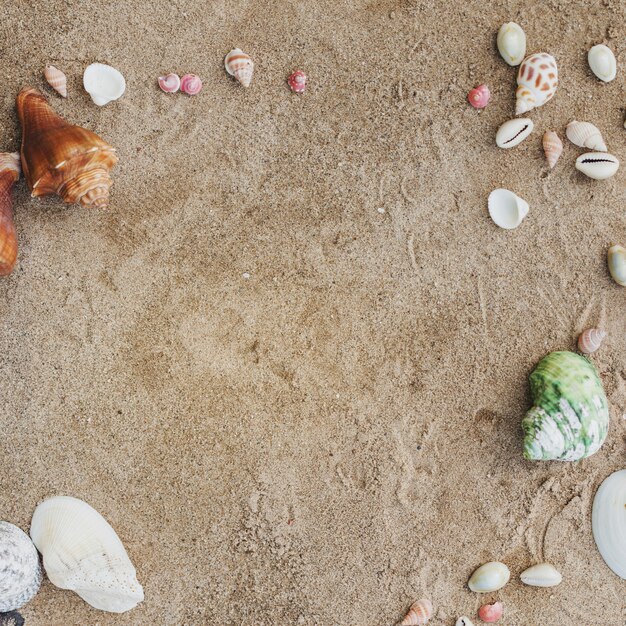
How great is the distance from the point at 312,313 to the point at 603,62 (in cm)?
174

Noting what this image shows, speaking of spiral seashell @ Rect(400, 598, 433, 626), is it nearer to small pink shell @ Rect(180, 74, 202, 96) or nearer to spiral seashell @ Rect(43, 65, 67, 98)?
small pink shell @ Rect(180, 74, 202, 96)

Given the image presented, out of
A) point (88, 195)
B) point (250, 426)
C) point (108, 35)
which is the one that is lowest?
point (250, 426)

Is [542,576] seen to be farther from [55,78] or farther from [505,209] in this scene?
[55,78]

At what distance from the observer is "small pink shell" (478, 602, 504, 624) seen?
2689 millimetres

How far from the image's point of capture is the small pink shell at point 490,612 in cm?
269

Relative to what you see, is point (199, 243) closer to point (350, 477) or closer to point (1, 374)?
point (1, 374)

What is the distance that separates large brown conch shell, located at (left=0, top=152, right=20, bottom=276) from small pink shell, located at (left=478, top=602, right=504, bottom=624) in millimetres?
2537

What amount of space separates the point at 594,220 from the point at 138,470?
7.70ft

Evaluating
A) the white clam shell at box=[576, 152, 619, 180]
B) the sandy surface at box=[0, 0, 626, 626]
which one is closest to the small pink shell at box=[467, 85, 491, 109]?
the sandy surface at box=[0, 0, 626, 626]

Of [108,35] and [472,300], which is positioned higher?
[108,35]

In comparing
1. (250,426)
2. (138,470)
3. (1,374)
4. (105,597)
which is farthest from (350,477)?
(1,374)

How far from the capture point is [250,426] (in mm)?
2666

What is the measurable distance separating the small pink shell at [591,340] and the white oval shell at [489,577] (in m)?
1.04

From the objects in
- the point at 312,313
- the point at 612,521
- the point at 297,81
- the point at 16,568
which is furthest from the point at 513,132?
the point at 16,568
